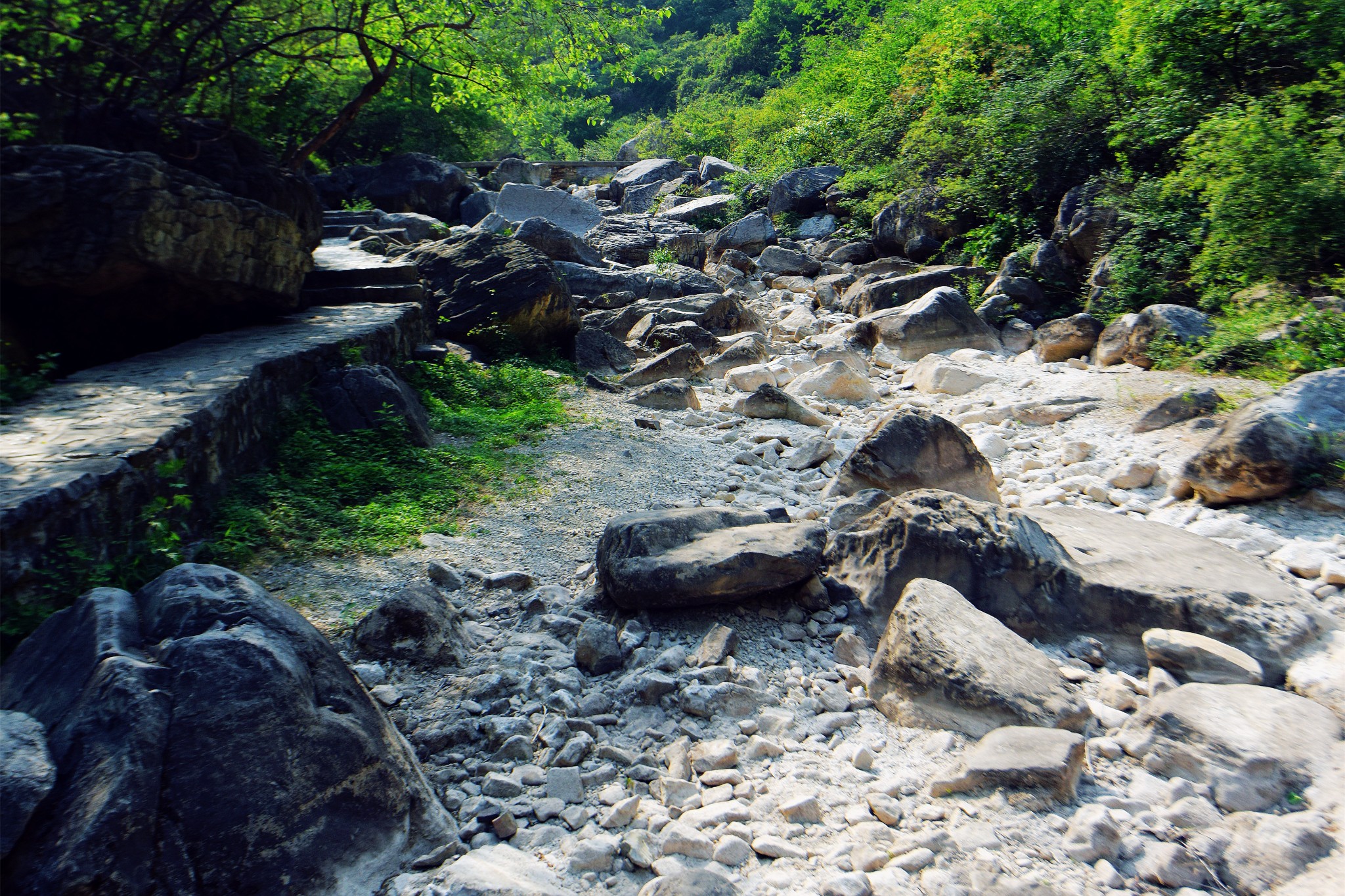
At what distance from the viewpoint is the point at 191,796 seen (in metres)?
→ 2.18

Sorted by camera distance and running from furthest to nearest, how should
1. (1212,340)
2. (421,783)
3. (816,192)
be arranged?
(816,192)
(1212,340)
(421,783)

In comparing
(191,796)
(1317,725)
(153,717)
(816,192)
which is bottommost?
(1317,725)

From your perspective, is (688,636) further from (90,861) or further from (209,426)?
(209,426)

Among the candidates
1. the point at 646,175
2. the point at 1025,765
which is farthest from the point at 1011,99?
the point at 646,175

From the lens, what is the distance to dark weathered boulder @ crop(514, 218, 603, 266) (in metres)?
13.1

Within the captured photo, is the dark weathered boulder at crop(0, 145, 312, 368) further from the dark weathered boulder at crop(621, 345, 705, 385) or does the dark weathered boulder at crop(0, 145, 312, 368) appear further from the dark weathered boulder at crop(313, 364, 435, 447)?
the dark weathered boulder at crop(621, 345, 705, 385)

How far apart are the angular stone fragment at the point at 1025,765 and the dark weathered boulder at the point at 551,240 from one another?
11.2 meters

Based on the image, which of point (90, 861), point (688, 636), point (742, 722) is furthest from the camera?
point (688, 636)

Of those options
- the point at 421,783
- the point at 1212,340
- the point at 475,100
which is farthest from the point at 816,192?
the point at 421,783

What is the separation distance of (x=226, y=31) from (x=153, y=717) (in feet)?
25.9

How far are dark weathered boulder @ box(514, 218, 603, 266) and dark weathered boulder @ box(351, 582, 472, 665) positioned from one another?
9.92 meters

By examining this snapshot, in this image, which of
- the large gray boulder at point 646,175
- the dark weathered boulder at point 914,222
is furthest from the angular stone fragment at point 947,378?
the large gray boulder at point 646,175

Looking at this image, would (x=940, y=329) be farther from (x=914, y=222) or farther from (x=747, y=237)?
(x=747, y=237)

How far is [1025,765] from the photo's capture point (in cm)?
281
